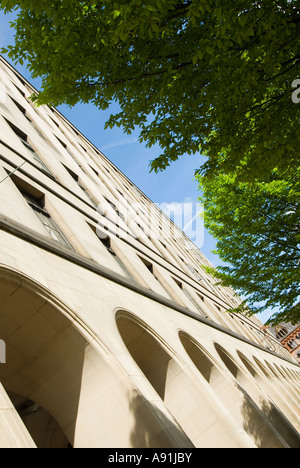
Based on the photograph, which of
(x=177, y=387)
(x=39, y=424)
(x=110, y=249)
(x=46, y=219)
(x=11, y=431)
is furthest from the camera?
(x=110, y=249)

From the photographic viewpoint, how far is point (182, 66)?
5.12 metres

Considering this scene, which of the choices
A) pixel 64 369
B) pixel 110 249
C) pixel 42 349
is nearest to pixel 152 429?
pixel 64 369

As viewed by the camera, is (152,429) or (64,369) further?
(64,369)

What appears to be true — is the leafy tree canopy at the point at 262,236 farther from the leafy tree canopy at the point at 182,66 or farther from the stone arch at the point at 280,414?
the stone arch at the point at 280,414

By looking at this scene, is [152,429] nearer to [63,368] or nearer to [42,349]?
[63,368]

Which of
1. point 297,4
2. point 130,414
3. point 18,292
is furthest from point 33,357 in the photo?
point 297,4

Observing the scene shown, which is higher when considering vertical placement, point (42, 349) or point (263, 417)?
point (42, 349)

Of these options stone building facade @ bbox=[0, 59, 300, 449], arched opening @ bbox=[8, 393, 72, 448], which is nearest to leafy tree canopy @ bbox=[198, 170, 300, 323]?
stone building facade @ bbox=[0, 59, 300, 449]

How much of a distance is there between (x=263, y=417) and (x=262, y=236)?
229 inches

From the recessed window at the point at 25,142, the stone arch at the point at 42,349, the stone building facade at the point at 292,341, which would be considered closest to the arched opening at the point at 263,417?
the stone arch at the point at 42,349

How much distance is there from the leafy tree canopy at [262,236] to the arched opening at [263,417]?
10.1 ft

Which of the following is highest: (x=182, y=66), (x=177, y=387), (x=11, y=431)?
(x=182, y=66)

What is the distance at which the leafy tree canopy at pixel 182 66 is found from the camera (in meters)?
4.24

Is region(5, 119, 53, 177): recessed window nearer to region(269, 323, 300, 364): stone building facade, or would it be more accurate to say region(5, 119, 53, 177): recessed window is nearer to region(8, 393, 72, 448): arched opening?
region(8, 393, 72, 448): arched opening
